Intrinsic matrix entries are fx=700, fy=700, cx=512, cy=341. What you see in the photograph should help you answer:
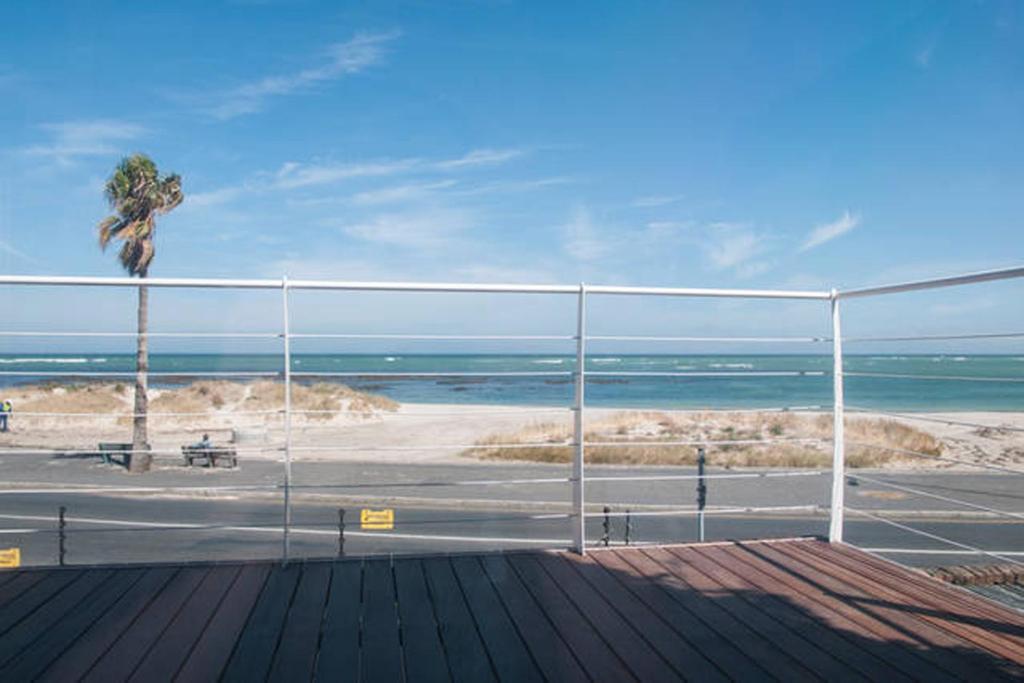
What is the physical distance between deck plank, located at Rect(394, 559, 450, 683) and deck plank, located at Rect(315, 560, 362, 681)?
6.0 inches

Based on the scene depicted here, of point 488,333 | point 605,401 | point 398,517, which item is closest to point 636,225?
point 605,401

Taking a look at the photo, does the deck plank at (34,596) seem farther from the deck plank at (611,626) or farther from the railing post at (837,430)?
the railing post at (837,430)

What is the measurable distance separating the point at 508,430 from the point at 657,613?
1893cm

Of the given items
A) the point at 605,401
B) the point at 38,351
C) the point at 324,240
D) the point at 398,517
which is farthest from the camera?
the point at 605,401

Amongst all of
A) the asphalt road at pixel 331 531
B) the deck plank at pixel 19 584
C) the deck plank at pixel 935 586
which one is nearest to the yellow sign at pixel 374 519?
the deck plank at pixel 19 584

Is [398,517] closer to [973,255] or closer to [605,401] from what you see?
[605,401]

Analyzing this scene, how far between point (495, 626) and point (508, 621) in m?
0.06

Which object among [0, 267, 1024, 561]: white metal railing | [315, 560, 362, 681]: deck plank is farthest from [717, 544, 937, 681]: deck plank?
[315, 560, 362, 681]: deck plank

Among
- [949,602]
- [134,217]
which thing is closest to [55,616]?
[949,602]

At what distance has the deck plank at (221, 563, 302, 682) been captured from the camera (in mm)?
2012

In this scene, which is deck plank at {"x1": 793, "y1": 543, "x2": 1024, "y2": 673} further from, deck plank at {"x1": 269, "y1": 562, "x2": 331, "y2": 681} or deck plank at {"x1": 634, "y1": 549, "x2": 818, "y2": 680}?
deck plank at {"x1": 269, "y1": 562, "x2": 331, "y2": 681}

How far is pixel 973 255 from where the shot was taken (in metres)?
25.9

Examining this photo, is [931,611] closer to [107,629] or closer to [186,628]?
[186,628]

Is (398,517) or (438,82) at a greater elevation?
(438,82)
